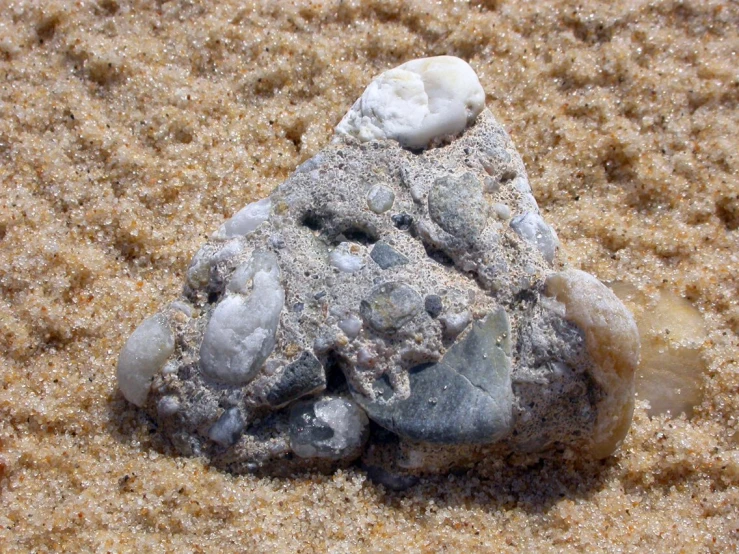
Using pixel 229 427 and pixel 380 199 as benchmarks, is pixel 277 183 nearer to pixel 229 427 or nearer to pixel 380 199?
pixel 380 199

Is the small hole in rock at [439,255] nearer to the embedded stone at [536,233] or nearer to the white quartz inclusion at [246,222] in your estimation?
the embedded stone at [536,233]

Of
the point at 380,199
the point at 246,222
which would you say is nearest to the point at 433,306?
the point at 380,199

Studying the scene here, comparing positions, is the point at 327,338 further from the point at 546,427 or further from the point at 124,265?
the point at 124,265

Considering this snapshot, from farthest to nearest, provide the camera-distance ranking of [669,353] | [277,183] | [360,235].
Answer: [277,183]
[669,353]
[360,235]

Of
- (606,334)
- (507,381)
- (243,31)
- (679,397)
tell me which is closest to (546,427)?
(507,381)

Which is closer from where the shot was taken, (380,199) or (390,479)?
(390,479)

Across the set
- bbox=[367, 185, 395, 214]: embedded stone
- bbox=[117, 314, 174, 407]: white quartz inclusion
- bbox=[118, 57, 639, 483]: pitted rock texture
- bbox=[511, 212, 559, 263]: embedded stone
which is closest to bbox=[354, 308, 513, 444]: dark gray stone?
bbox=[118, 57, 639, 483]: pitted rock texture
